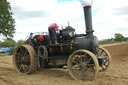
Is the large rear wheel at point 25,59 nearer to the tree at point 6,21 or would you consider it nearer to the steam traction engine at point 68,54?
the steam traction engine at point 68,54

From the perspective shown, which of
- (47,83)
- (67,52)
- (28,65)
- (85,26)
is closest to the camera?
(47,83)

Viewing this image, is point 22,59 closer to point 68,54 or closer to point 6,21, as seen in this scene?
point 68,54

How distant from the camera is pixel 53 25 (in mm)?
7145

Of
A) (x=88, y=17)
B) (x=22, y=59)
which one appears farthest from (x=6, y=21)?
(x=88, y=17)

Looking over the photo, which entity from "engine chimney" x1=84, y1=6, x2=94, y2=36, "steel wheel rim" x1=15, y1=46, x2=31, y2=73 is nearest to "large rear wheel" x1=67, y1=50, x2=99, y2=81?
"engine chimney" x1=84, y1=6, x2=94, y2=36

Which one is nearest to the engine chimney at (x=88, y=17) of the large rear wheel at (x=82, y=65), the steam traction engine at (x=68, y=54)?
the steam traction engine at (x=68, y=54)

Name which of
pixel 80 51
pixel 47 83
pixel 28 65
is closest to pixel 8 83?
pixel 47 83

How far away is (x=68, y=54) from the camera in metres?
7.02

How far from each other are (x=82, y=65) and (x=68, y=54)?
0.95 metres

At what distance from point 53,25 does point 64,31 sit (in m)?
0.46

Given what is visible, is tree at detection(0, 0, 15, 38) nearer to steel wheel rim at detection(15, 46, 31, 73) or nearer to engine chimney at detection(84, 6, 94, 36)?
steel wheel rim at detection(15, 46, 31, 73)

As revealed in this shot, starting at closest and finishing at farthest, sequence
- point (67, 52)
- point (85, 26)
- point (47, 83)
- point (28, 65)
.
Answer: point (47, 83), point (85, 26), point (67, 52), point (28, 65)

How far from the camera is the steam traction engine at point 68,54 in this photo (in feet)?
20.4

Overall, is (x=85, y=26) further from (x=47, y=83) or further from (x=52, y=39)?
(x=47, y=83)
